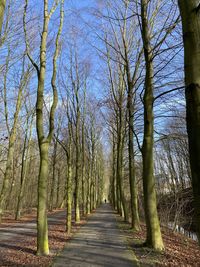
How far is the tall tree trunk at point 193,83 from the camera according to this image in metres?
2.78

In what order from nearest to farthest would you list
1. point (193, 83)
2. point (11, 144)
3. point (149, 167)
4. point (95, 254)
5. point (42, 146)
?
point (193, 83) → point (95, 254) → point (42, 146) → point (149, 167) → point (11, 144)

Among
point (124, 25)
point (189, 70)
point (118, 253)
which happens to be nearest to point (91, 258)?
point (118, 253)

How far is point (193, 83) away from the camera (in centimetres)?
292

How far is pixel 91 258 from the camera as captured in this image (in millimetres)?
8109

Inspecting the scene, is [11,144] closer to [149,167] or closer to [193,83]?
[149,167]

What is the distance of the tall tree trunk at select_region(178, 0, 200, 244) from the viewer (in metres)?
2.78

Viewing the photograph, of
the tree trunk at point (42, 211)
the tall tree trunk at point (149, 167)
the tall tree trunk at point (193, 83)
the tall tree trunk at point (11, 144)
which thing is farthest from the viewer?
the tall tree trunk at point (11, 144)

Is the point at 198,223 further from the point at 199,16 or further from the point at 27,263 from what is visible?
the point at 27,263

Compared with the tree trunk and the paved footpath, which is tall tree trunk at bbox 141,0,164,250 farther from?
the tree trunk

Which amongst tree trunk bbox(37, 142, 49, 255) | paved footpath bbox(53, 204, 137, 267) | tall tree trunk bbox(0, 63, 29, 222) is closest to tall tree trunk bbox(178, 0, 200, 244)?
paved footpath bbox(53, 204, 137, 267)

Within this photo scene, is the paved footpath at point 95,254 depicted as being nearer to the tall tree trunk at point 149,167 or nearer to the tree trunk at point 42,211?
the tree trunk at point 42,211

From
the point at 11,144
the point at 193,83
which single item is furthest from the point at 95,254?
the point at 11,144

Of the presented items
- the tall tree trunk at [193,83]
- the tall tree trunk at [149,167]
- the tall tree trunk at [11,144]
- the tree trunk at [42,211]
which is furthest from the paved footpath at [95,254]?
the tall tree trunk at [11,144]

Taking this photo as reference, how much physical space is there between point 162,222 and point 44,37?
429 inches
